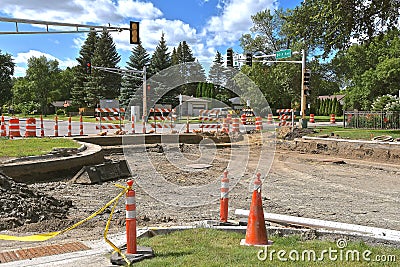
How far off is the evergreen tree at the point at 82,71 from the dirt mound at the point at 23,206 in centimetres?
6616

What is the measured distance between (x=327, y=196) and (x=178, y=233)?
4.93 m

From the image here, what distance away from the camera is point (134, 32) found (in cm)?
2305

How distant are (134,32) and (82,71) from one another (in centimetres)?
5632

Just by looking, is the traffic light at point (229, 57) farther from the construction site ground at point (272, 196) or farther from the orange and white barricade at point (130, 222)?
the orange and white barricade at point (130, 222)

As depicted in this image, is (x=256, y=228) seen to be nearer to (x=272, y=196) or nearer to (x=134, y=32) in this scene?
(x=272, y=196)

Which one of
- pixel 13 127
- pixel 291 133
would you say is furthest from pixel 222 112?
pixel 13 127

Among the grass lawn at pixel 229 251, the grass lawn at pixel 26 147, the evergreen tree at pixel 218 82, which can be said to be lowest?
the grass lawn at pixel 229 251

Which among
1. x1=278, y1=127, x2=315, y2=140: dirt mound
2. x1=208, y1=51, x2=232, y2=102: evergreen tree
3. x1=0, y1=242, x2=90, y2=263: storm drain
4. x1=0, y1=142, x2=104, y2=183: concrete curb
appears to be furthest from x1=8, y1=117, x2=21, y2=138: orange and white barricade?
x1=0, y1=242, x2=90, y2=263: storm drain

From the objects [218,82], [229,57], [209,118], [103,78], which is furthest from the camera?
[103,78]

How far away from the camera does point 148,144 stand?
21.0 meters

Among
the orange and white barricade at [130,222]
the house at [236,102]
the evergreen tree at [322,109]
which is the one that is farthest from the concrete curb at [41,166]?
the evergreen tree at [322,109]

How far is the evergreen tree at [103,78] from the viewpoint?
7000cm

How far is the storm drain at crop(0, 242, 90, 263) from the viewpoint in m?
5.36

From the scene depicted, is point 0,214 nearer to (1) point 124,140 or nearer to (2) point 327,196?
(2) point 327,196
